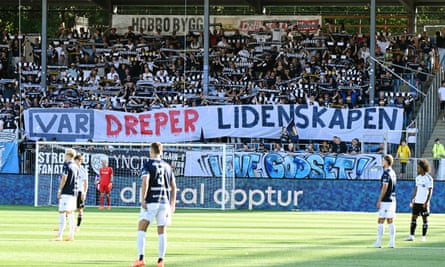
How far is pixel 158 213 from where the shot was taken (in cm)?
1725

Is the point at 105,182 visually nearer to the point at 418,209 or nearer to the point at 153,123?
the point at 153,123

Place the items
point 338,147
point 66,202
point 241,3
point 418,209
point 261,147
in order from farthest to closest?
point 241,3 → point 261,147 → point 338,147 → point 418,209 → point 66,202

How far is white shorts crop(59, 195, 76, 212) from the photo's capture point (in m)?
22.8

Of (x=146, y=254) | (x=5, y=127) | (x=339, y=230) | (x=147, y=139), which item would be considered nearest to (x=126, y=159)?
(x=147, y=139)

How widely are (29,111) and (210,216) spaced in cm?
1246

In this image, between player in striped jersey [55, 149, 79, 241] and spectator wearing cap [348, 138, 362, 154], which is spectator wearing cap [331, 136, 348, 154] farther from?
player in striped jersey [55, 149, 79, 241]

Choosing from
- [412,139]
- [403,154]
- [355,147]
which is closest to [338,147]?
[355,147]

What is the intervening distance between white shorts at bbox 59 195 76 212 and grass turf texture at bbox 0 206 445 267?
2.42ft

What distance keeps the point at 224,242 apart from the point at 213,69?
26618mm

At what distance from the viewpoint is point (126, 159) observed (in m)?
40.4

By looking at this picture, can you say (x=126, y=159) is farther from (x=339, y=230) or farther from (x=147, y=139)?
(x=339, y=230)

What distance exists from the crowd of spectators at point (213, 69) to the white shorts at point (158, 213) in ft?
87.1

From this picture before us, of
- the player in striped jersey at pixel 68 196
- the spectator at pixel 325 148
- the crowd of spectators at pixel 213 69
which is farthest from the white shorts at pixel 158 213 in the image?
the crowd of spectators at pixel 213 69

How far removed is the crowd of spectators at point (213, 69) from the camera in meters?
45.4
